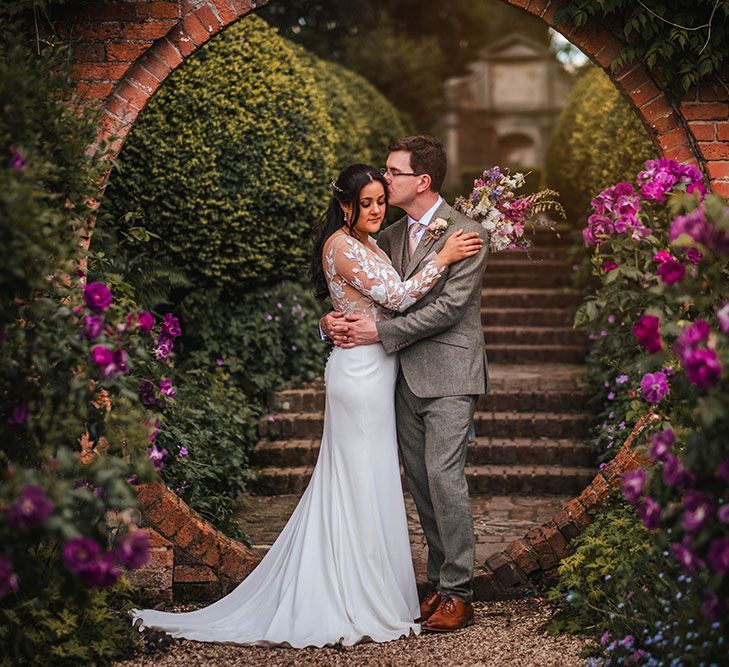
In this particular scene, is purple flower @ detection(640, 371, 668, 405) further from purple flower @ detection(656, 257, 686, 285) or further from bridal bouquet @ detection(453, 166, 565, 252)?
bridal bouquet @ detection(453, 166, 565, 252)

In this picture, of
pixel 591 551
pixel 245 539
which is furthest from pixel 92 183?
pixel 591 551

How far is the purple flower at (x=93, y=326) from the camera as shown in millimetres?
3328

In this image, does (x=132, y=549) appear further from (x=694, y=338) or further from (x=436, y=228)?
(x=436, y=228)

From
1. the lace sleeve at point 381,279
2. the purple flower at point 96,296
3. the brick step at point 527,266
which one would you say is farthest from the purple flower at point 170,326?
the brick step at point 527,266

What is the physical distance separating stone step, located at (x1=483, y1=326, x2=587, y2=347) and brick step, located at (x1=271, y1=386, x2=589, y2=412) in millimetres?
1570

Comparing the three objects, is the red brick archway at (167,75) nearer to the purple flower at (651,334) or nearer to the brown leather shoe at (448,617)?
the brown leather shoe at (448,617)

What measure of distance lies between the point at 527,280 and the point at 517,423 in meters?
3.49

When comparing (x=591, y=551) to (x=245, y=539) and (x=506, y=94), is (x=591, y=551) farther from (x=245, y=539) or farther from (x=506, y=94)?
(x=506, y=94)

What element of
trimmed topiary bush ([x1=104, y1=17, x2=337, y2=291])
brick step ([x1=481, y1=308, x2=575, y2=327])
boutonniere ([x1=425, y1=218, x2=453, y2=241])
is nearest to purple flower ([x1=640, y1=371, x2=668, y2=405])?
boutonniere ([x1=425, y1=218, x2=453, y2=241])

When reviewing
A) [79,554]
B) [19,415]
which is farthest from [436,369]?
[79,554]

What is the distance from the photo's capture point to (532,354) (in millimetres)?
8828

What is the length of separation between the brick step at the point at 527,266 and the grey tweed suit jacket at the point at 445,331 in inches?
236

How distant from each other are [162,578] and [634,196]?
9.50ft

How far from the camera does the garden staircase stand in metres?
6.58
